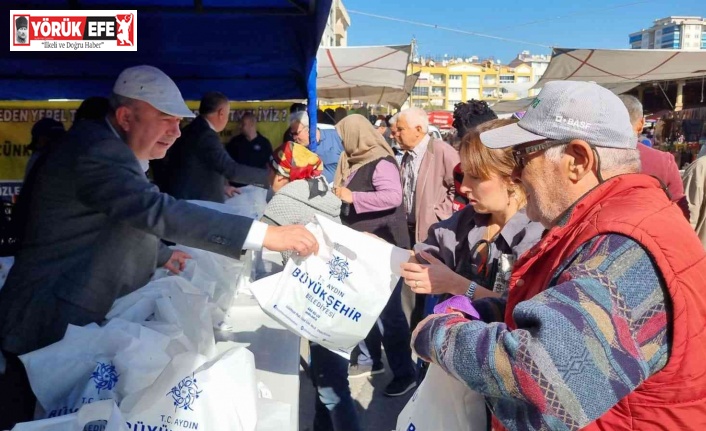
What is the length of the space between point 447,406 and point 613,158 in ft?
2.22

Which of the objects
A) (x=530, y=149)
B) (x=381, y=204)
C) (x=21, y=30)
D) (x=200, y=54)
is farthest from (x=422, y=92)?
(x=530, y=149)

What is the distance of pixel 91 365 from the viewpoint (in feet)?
5.15

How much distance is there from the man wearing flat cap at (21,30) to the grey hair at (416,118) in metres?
2.34

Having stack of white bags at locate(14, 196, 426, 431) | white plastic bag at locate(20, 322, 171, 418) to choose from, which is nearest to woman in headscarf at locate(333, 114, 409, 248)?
stack of white bags at locate(14, 196, 426, 431)

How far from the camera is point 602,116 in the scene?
3.79 ft

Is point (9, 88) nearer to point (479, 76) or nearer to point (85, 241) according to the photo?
point (85, 241)

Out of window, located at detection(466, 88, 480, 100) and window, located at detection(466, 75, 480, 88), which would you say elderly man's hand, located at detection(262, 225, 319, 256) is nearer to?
window, located at detection(466, 75, 480, 88)

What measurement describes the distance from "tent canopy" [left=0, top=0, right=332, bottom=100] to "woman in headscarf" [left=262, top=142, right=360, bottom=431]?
88 cm

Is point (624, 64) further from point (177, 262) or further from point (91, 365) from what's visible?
point (91, 365)

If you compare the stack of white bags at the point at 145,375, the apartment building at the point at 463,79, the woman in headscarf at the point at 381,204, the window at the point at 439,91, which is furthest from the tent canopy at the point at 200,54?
the window at the point at 439,91

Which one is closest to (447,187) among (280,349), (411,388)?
(411,388)

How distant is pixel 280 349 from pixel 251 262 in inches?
38.8

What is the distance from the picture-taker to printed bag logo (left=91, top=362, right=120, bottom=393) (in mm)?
1515

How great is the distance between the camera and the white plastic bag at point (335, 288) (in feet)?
6.24
